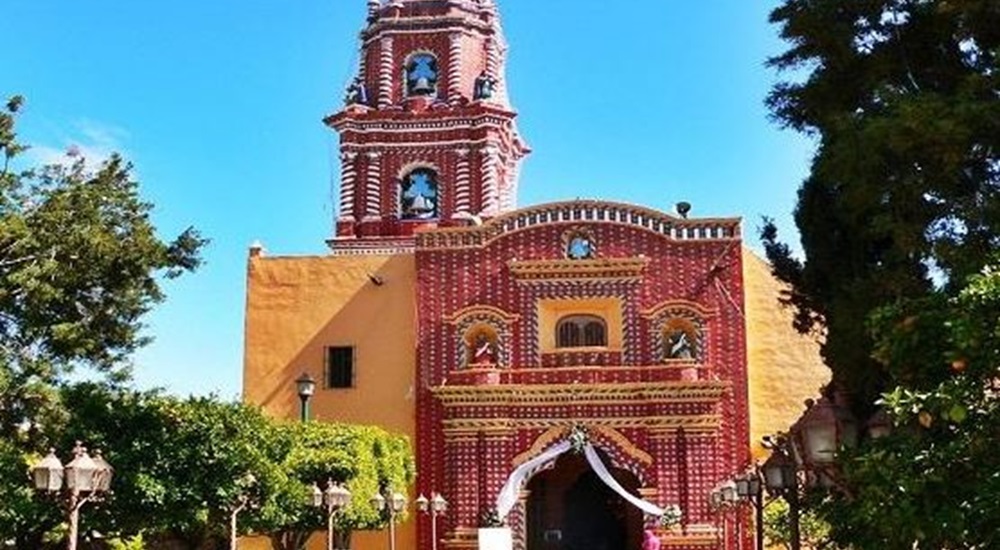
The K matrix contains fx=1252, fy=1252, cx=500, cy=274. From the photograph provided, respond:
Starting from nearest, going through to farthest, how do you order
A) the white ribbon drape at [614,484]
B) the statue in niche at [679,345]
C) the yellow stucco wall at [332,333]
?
the white ribbon drape at [614,484], the statue in niche at [679,345], the yellow stucco wall at [332,333]

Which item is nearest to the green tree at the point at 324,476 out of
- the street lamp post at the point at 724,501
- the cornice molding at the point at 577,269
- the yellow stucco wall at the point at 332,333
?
the yellow stucco wall at the point at 332,333

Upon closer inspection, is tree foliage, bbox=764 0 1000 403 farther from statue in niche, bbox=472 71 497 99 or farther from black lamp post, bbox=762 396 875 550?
statue in niche, bbox=472 71 497 99

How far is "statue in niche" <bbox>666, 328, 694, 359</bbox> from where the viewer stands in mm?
28703

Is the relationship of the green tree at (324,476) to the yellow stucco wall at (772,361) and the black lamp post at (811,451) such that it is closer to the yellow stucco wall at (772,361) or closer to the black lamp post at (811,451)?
the yellow stucco wall at (772,361)

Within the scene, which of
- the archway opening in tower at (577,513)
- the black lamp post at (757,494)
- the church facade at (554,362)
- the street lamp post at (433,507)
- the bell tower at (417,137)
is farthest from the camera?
the bell tower at (417,137)

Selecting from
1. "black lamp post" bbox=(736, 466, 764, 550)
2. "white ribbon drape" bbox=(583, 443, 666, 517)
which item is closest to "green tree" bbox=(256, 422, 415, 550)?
"white ribbon drape" bbox=(583, 443, 666, 517)

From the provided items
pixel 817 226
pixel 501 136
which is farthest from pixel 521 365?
pixel 817 226

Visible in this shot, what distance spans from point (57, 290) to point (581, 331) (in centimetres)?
1402

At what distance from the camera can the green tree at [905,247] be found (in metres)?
6.98

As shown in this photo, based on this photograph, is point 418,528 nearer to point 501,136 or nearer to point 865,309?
point 501,136

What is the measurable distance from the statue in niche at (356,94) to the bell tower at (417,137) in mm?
30

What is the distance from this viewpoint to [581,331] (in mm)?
29656

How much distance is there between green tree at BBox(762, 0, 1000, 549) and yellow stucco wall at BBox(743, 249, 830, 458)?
612 inches

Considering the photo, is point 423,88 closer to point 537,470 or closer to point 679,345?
point 679,345
